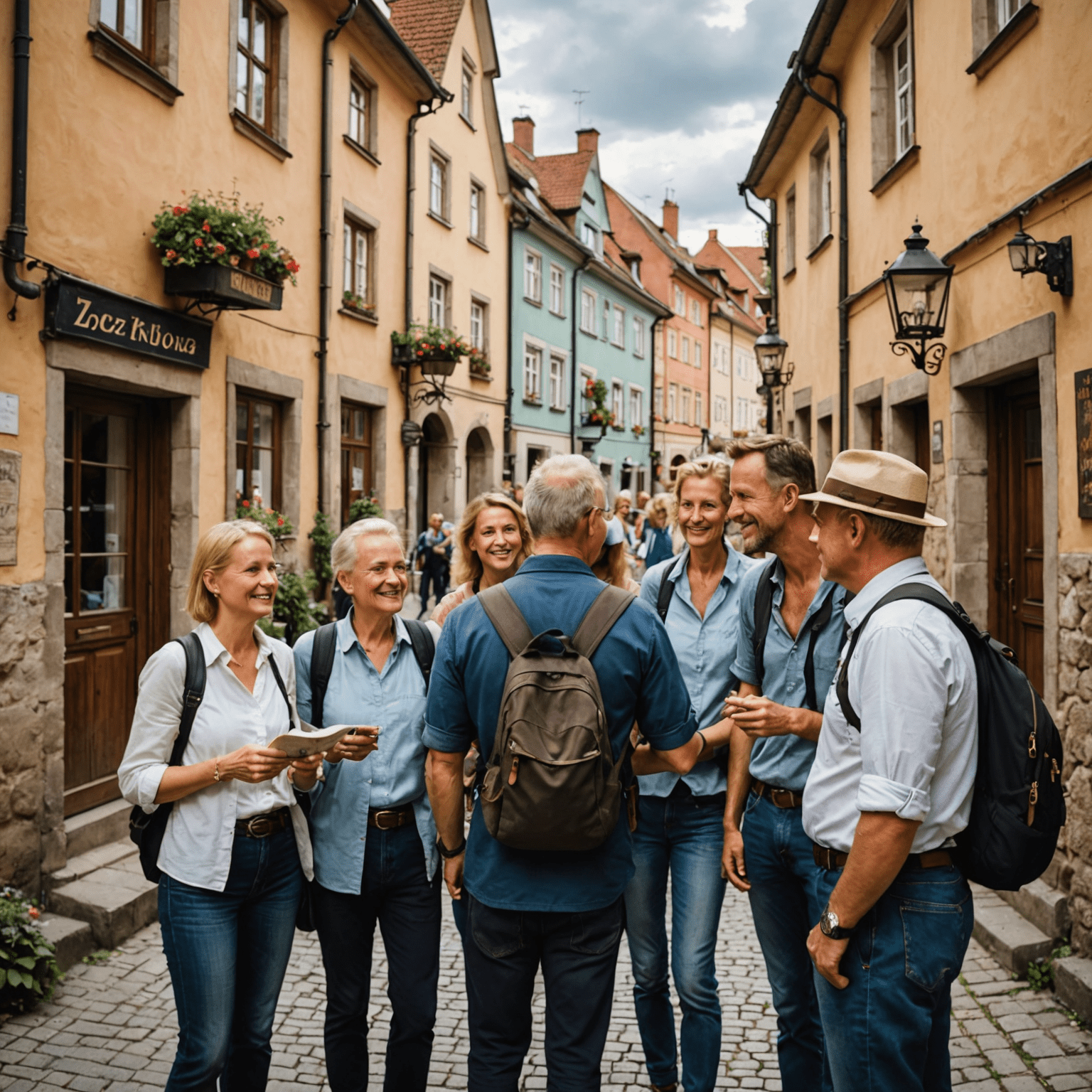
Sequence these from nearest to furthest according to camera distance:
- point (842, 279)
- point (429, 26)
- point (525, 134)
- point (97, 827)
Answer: point (97, 827) < point (842, 279) < point (429, 26) < point (525, 134)

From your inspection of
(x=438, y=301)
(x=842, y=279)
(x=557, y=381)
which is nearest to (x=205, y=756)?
(x=842, y=279)

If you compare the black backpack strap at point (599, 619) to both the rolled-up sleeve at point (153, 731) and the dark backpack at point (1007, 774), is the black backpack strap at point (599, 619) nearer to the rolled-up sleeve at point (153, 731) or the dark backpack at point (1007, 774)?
the dark backpack at point (1007, 774)

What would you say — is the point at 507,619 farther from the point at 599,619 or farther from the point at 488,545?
the point at 488,545

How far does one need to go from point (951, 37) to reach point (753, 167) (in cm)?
771

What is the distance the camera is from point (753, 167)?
1466 centimetres

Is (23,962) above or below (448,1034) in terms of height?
above

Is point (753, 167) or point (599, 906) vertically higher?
point (753, 167)

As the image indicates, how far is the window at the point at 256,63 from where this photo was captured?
953cm

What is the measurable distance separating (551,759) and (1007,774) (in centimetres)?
98

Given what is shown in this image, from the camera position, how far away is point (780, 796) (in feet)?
10.4

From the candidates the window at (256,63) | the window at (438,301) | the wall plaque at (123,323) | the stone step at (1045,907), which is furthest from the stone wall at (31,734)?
the window at (438,301)

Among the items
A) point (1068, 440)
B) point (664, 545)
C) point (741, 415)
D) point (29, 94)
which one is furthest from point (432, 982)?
point (741, 415)

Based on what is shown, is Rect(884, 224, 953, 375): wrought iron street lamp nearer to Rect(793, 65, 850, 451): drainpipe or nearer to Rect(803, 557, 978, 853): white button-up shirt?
Rect(793, 65, 850, 451): drainpipe

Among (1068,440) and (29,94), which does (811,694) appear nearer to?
(1068,440)
